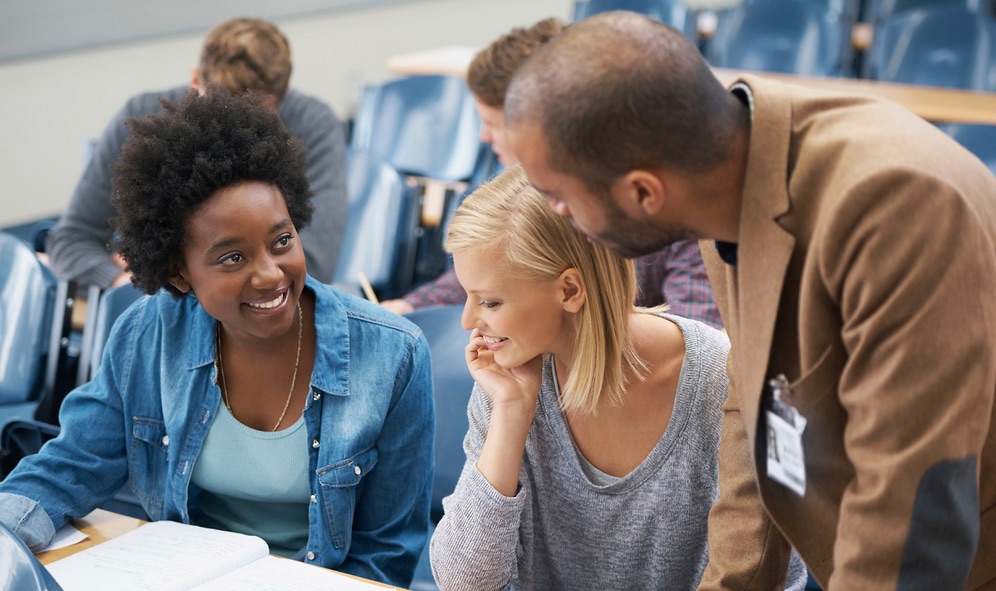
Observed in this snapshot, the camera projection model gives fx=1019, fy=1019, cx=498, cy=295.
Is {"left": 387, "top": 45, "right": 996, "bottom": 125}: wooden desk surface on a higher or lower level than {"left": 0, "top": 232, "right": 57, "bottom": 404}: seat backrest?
higher

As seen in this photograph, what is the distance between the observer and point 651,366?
1.52 metres

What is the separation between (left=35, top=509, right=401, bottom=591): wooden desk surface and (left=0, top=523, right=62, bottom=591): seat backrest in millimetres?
340

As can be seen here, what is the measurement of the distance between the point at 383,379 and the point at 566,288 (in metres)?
0.39

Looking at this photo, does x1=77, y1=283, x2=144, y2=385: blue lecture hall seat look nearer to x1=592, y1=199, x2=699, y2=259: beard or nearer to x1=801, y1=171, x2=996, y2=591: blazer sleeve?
x1=592, y1=199, x2=699, y2=259: beard

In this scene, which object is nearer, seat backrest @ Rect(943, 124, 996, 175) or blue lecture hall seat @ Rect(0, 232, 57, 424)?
blue lecture hall seat @ Rect(0, 232, 57, 424)

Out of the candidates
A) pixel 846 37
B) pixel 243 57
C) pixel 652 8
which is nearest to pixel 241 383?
pixel 243 57

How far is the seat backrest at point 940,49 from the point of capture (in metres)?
4.71

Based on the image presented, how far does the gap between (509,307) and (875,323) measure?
0.64 metres

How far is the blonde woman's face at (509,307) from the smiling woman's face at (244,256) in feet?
1.09

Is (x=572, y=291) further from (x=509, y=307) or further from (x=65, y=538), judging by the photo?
(x=65, y=538)

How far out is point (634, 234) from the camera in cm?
100

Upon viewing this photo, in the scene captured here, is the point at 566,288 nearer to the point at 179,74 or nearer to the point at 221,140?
the point at 221,140

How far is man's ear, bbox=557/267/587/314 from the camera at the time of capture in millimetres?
1435

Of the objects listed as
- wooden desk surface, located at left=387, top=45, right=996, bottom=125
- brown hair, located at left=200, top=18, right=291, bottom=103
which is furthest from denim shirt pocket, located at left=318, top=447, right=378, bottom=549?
wooden desk surface, located at left=387, top=45, right=996, bottom=125
